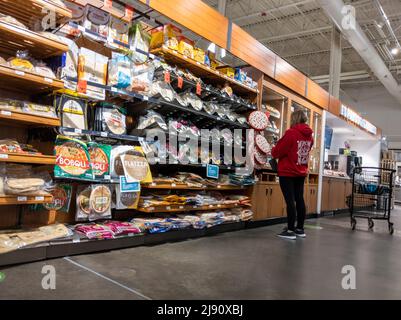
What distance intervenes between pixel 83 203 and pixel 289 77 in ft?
14.3

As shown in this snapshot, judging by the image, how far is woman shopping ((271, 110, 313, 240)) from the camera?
4.33 m

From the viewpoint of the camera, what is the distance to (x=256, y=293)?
2133 mm

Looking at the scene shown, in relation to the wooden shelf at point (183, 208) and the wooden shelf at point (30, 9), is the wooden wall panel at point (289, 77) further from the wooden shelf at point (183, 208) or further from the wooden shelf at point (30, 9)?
the wooden shelf at point (30, 9)

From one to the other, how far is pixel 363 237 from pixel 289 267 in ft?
8.37

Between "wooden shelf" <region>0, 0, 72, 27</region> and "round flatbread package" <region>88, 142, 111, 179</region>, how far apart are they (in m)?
A: 1.10

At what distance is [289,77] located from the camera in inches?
233

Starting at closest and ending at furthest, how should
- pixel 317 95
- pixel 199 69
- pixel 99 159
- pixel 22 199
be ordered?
pixel 22 199
pixel 99 159
pixel 199 69
pixel 317 95

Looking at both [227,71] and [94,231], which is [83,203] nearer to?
[94,231]

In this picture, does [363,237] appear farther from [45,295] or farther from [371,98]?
[371,98]

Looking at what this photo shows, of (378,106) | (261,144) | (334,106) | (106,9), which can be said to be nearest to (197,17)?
(106,9)

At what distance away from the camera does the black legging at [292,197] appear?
436cm

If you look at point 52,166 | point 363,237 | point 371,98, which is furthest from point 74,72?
point 371,98

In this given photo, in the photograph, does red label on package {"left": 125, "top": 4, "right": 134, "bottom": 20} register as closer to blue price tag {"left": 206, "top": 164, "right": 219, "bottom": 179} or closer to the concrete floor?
blue price tag {"left": 206, "top": 164, "right": 219, "bottom": 179}

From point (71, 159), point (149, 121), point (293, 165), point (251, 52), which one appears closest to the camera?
point (71, 159)
